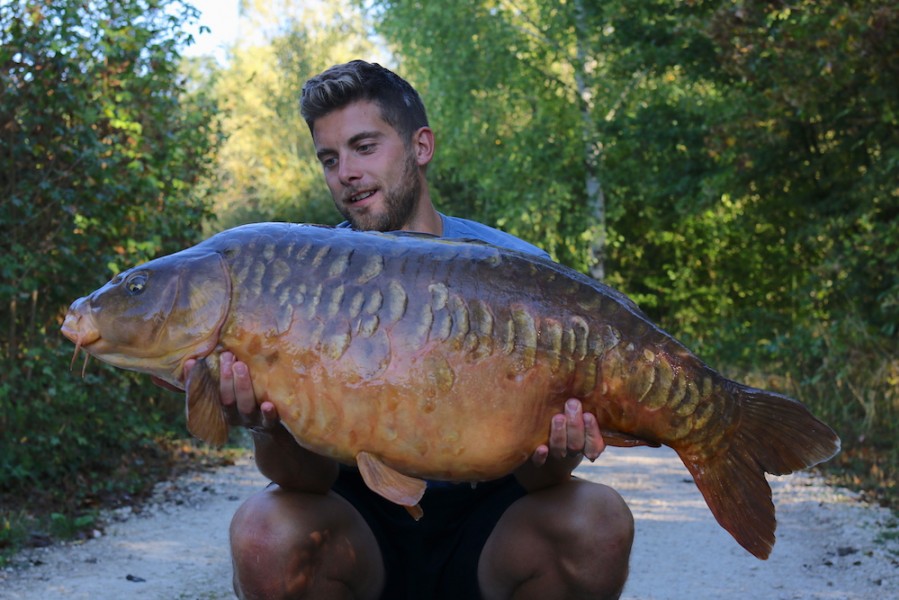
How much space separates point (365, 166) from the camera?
10.9ft

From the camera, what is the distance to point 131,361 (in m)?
2.28

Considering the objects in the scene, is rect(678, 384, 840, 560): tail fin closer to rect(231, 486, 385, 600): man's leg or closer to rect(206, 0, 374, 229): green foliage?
rect(231, 486, 385, 600): man's leg

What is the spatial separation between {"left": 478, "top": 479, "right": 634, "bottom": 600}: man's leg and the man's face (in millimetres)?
1003

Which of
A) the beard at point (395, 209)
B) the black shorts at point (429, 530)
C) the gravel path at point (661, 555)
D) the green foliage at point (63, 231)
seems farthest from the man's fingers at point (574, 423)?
the green foliage at point (63, 231)

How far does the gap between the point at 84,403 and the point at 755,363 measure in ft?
24.3

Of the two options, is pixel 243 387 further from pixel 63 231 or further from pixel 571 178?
pixel 571 178

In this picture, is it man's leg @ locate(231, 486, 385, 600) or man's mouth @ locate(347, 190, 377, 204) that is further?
man's mouth @ locate(347, 190, 377, 204)

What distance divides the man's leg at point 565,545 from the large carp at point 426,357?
456 mm

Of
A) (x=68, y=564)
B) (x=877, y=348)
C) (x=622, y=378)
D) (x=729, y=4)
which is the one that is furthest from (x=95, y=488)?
(x=729, y=4)

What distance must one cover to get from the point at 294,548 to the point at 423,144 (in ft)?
4.59

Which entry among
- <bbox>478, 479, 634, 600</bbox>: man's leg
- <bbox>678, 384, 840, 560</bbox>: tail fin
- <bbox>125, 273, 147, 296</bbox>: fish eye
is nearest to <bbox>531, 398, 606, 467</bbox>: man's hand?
<bbox>678, 384, 840, 560</bbox>: tail fin

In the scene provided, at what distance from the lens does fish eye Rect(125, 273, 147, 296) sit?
2.25 meters

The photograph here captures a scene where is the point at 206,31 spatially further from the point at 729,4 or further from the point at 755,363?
the point at 755,363

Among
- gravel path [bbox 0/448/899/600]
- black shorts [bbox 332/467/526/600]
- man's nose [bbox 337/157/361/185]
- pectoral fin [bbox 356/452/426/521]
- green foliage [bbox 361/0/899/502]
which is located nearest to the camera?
pectoral fin [bbox 356/452/426/521]
